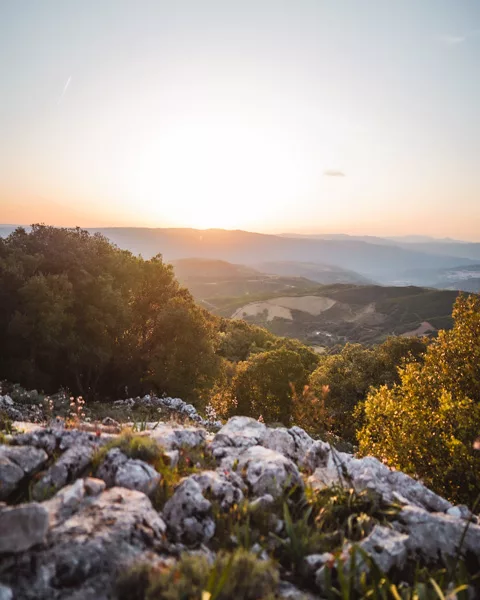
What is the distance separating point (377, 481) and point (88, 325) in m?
21.3

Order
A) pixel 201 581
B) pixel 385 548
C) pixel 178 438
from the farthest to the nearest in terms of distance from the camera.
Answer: pixel 178 438 < pixel 385 548 < pixel 201 581

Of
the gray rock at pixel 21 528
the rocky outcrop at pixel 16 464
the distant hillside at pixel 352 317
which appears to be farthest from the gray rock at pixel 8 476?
the distant hillside at pixel 352 317

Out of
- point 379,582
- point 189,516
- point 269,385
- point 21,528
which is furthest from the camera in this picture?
point 269,385

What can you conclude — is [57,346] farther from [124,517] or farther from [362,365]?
[362,365]

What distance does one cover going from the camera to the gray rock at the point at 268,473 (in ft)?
24.3

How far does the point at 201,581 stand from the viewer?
4.60 metres

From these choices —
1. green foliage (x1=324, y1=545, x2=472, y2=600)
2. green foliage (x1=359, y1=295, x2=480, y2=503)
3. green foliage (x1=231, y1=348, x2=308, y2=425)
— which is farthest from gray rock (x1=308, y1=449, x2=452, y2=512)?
green foliage (x1=231, y1=348, x2=308, y2=425)

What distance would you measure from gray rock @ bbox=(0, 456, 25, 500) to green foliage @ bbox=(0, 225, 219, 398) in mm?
16833

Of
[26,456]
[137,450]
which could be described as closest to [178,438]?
[137,450]

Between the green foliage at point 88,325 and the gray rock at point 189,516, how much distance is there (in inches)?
725

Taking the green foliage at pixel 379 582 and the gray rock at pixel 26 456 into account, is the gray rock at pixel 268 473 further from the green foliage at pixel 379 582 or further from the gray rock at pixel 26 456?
the gray rock at pixel 26 456

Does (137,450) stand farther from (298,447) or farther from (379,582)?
(379,582)

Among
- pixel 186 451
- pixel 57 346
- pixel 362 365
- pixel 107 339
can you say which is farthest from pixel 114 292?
pixel 362 365

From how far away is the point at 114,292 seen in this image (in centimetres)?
2584
